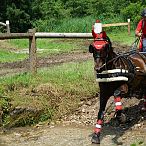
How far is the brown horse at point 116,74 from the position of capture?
21.9 feet

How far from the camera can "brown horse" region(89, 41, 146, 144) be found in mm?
6680

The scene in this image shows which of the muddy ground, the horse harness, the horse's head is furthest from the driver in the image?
the horse's head

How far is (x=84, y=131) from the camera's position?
26.2 feet

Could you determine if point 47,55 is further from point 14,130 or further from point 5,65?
point 14,130

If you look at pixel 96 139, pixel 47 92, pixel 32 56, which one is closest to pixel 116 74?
pixel 96 139

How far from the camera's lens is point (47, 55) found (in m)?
15.8

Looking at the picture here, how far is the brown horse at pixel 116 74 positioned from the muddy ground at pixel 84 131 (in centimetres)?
40

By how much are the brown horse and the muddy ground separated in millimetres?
400

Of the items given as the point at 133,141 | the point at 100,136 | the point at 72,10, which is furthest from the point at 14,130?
the point at 72,10

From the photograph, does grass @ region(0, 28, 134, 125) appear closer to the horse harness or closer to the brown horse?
the brown horse

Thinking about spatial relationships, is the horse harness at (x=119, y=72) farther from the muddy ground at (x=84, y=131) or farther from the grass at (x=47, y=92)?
the grass at (x=47, y=92)

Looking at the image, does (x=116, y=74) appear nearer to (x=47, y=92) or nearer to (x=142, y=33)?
(x=142, y=33)

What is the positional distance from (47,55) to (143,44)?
7.83m

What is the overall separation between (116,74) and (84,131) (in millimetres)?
1612
